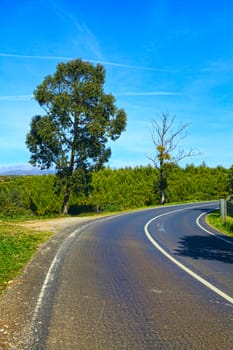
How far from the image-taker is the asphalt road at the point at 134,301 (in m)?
5.05

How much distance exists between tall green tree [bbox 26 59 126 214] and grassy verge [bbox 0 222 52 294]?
1525 centimetres

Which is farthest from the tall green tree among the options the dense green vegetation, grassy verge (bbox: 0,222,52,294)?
grassy verge (bbox: 0,222,52,294)

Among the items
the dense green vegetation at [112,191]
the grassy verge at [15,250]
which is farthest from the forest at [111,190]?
the grassy verge at [15,250]

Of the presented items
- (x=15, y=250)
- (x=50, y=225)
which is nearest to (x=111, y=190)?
(x=50, y=225)

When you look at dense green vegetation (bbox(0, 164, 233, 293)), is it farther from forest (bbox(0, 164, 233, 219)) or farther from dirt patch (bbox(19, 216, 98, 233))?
dirt patch (bbox(19, 216, 98, 233))

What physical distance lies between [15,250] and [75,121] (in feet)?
72.4

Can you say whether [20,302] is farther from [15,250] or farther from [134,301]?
[15,250]

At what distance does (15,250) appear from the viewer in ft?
41.2

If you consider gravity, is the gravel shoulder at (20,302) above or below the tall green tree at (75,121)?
below

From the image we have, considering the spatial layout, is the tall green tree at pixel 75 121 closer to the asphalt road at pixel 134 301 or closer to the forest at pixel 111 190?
the forest at pixel 111 190

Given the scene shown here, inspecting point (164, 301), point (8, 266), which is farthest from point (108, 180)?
point (164, 301)

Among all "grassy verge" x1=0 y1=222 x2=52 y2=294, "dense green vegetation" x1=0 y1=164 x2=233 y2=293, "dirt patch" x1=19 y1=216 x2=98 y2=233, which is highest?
"dense green vegetation" x1=0 y1=164 x2=233 y2=293

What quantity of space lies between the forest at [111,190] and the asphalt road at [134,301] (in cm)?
1925

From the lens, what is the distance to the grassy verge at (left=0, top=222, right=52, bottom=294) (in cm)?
926
